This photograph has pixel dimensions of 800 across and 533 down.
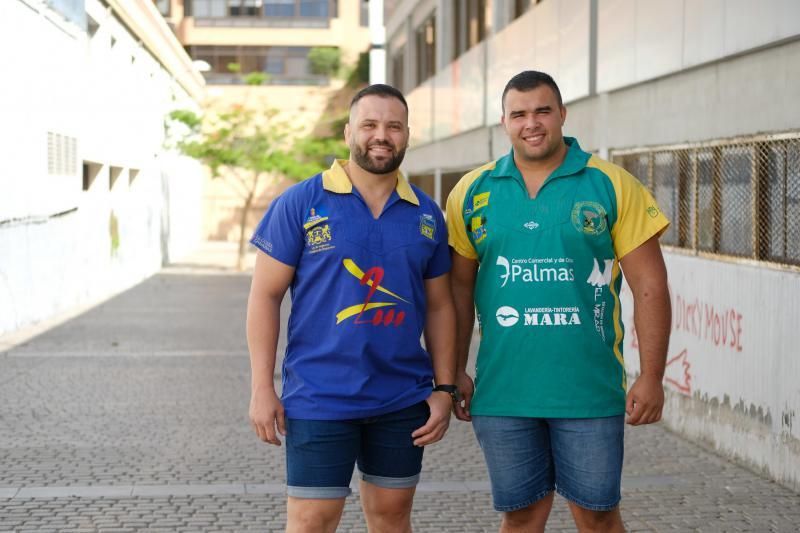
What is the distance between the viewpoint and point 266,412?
12.6ft

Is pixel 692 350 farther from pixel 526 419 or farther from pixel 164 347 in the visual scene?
pixel 164 347

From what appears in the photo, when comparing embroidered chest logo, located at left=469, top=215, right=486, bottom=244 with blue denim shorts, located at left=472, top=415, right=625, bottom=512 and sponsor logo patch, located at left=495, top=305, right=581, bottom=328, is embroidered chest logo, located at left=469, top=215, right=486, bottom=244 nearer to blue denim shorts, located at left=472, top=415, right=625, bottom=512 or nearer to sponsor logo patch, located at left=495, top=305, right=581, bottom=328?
sponsor logo patch, located at left=495, top=305, right=581, bottom=328

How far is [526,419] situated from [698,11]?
17.4 feet

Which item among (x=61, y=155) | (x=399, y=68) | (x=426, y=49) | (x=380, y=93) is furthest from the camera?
(x=399, y=68)

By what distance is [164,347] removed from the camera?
559 inches

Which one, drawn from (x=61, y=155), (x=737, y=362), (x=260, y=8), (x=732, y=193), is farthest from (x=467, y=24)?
(x=260, y=8)

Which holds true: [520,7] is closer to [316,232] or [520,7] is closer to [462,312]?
[462,312]

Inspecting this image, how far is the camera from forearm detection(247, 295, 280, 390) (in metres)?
3.88

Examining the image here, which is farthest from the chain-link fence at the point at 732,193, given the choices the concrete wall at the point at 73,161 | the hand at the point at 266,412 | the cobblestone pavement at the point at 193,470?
the concrete wall at the point at 73,161

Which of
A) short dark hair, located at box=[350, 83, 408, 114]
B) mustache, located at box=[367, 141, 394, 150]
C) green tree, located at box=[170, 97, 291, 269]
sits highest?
green tree, located at box=[170, 97, 291, 269]

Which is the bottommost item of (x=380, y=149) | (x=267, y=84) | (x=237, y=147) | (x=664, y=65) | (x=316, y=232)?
(x=316, y=232)

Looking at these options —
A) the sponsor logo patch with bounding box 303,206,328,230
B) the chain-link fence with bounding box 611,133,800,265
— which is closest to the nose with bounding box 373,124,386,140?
the sponsor logo patch with bounding box 303,206,328,230

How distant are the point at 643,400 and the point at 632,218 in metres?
0.56

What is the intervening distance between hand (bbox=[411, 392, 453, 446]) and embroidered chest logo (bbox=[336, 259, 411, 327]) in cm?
30
